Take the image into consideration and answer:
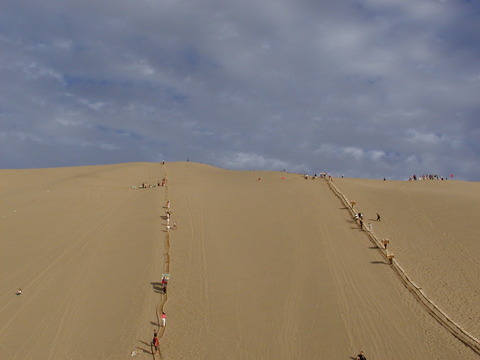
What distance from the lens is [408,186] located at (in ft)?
147

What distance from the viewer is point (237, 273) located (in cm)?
2550

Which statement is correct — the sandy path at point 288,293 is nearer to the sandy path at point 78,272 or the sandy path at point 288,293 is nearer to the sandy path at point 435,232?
the sandy path at point 435,232

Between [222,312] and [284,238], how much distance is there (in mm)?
9385

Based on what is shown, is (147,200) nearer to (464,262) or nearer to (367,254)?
(367,254)

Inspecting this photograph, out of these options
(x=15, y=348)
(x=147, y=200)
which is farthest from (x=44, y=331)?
(x=147, y=200)

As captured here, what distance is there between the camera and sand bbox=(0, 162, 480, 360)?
758 inches

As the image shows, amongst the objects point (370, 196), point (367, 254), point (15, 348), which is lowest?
point (15, 348)

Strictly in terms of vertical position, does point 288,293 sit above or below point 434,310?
Result: below

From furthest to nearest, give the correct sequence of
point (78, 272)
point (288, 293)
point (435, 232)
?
1. point (435, 232)
2. point (78, 272)
3. point (288, 293)

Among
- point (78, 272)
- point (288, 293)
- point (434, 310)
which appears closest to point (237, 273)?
point (288, 293)

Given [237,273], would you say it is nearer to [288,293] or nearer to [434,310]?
[288,293]

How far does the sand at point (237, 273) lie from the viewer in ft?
63.2

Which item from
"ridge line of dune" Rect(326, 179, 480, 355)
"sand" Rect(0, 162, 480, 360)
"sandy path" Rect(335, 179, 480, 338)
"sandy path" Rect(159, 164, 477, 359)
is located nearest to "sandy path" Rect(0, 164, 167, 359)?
"sand" Rect(0, 162, 480, 360)

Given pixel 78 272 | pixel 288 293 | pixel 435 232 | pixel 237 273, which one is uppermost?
pixel 435 232
